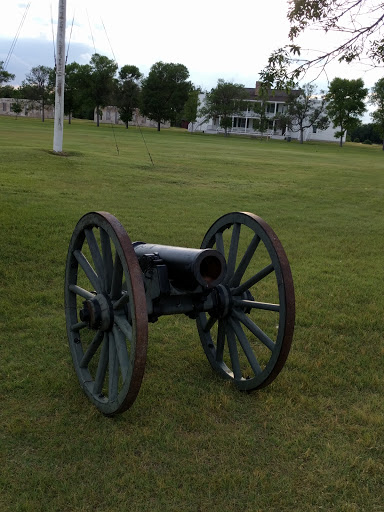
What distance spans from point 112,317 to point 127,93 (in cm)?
7520

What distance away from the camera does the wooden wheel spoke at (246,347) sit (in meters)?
3.83

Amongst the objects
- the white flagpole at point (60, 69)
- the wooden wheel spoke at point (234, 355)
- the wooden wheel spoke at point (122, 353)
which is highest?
the white flagpole at point (60, 69)

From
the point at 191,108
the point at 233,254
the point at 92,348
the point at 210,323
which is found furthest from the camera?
the point at 191,108

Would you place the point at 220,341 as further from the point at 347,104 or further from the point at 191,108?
the point at 191,108

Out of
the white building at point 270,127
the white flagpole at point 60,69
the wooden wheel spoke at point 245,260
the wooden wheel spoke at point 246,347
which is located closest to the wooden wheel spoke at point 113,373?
the wooden wheel spoke at point 246,347

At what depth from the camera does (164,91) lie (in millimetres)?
73438

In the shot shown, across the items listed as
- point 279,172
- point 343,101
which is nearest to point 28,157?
point 279,172

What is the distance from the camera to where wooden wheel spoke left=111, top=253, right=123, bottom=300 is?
3.34m

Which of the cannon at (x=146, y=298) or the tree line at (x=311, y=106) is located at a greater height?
the tree line at (x=311, y=106)

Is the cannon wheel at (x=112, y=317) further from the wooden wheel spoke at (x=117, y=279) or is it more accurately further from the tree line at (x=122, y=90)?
the tree line at (x=122, y=90)

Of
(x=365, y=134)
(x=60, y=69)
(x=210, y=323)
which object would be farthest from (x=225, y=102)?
(x=210, y=323)

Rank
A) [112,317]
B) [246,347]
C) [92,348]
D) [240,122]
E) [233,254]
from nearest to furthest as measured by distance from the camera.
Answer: [112,317] → [92,348] → [246,347] → [233,254] → [240,122]

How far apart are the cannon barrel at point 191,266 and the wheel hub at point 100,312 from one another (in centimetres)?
39

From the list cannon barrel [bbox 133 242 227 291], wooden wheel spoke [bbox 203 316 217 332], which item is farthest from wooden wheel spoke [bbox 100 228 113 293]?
wooden wheel spoke [bbox 203 316 217 332]
